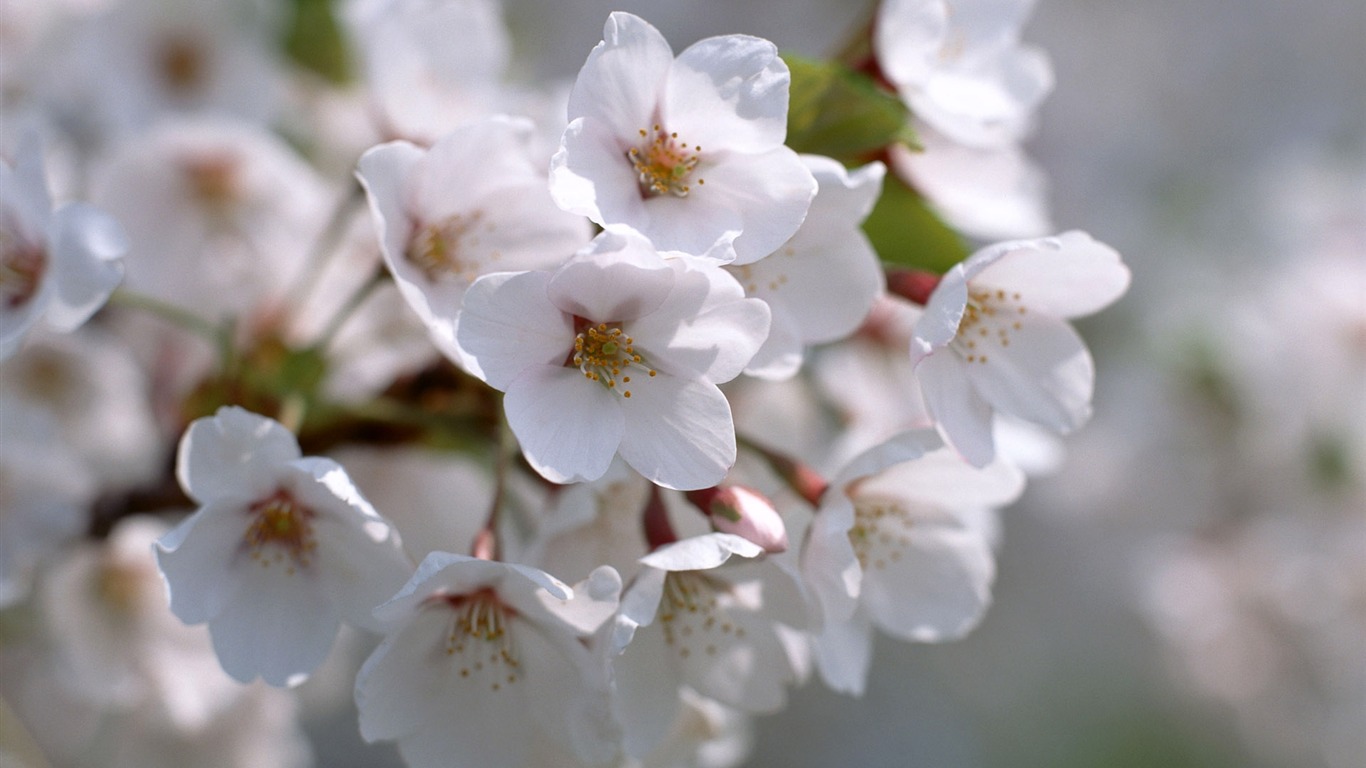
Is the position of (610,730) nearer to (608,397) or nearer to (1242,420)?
(608,397)

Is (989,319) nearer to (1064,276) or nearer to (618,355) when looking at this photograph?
(1064,276)

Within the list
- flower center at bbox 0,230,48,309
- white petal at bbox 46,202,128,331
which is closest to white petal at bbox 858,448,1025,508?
white petal at bbox 46,202,128,331

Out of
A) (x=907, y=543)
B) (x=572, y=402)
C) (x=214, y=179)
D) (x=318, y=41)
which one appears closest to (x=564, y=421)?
(x=572, y=402)

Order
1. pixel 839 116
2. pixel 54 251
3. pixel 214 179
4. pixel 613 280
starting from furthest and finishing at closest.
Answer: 1. pixel 214 179
2. pixel 839 116
3. pixel 54 251
4. pixel 613 280

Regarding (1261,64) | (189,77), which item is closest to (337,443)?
(189,77)

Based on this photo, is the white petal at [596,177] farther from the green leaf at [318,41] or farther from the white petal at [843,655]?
the green leaf at [318,41]

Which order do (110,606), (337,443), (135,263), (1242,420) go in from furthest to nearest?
(1242,420) < (135,263) < (110,606) < (337,443)
